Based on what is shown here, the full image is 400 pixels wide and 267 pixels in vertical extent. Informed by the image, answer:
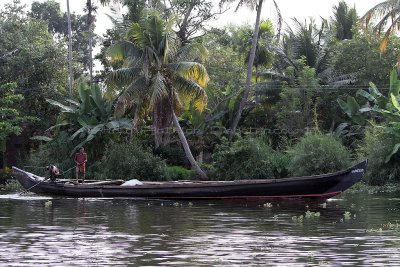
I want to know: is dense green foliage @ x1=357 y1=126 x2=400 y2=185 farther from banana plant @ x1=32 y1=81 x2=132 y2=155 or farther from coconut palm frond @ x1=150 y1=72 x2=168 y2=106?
banana plant @ x1=32 y1=81 x2=132 y2=155

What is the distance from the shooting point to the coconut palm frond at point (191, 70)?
3438 centimetres

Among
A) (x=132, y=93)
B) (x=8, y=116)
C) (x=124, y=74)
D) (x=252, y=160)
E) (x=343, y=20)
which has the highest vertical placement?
(x=343, y=20)

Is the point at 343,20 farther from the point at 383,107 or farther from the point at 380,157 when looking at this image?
the point at 380,157

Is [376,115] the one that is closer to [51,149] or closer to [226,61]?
[226,61]

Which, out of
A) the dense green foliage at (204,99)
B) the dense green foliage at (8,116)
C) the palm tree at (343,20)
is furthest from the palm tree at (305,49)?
the dense green foliage at (8,116)

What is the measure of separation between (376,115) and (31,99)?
65.6 feet

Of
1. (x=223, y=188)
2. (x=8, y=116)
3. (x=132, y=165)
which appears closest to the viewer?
(x=223, y=188)

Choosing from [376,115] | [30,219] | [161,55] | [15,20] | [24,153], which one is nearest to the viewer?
[30,219]

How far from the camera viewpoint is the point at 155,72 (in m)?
35.2

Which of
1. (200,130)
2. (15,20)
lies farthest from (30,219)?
(15,20)

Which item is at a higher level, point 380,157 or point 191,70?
point 191,70

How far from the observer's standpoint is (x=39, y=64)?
46312 mm

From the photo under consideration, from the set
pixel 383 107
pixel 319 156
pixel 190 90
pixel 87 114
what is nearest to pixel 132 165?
pixel 87 114

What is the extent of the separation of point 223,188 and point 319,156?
302 inches
